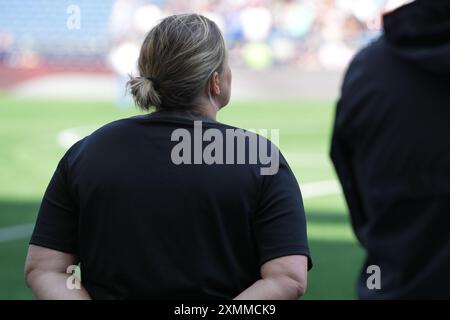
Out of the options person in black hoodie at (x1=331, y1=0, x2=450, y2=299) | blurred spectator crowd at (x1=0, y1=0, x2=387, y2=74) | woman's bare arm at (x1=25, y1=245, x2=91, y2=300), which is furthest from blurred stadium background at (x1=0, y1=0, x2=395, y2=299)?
person in black hoodie at (x1=331, y1=0, x2=450, y2=299)

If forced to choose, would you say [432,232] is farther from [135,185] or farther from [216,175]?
[135,185]

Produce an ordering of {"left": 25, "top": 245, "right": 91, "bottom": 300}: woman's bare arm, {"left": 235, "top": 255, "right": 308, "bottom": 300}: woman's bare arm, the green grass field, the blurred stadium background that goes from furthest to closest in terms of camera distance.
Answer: the blurred stadium background, the green grass field, {"left": 25, "top": 245, "right": 91, "bottom": 300}: woman's bare arm, {"left": 235, "top": 255, "right": 308, "bottom": 300}: woman's bare arm

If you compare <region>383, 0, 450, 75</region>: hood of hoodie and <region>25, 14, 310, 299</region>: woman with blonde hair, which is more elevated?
<region>383, 0, 450, 75</region>: hood of hoodie

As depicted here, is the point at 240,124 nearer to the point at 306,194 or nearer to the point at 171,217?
the point at 306,194

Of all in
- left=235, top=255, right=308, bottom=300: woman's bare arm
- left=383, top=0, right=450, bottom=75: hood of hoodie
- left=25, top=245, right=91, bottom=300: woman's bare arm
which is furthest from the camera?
left=25, top=245, right=91, bottom=300: woman's bare arm

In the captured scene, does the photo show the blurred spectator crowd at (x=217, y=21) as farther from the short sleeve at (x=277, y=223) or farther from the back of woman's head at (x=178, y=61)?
the short sleeve at (x=277, y=223)

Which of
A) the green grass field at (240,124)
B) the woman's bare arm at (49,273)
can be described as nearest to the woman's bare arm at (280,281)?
the woman's bare arm at (49,273)

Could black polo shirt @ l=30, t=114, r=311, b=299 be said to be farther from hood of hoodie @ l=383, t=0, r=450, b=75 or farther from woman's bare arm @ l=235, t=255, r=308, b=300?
hood of hoodie @ l=383, t=0, r=450, b=75

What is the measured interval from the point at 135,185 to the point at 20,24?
27.5 metres

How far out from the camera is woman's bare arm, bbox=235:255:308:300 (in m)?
2.28

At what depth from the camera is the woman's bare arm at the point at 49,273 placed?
238 centimetres

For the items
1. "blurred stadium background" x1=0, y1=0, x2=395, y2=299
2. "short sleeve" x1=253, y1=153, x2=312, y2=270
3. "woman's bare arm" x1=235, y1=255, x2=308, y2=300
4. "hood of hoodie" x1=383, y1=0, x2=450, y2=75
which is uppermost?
"blurred stadium background" x1=0, y1=0, x2=395, y2=299

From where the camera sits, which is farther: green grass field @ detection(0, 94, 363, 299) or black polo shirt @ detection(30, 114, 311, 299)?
green grass field @ detection(0, 94, 363, 299)
